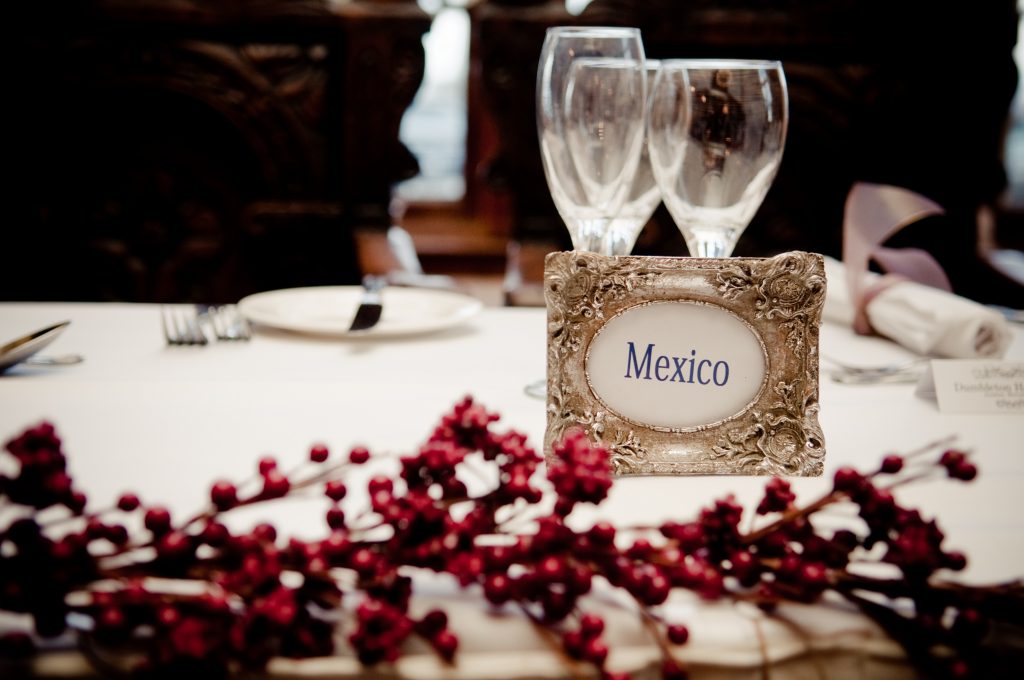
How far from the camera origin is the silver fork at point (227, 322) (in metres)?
1.01

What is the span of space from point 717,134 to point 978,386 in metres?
0.31

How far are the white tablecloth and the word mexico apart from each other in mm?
66

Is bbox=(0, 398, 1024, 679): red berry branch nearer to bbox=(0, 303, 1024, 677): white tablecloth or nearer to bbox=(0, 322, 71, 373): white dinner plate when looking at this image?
bbox=(0, 303, 1024, 677): white tablecloth

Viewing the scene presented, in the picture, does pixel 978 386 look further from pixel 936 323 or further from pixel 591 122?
pixel 591 122

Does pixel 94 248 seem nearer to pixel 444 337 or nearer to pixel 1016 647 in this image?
pixel 444 337

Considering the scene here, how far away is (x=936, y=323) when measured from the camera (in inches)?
39.3

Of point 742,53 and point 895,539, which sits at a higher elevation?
point 742,53

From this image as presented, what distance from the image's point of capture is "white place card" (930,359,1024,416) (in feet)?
2.66

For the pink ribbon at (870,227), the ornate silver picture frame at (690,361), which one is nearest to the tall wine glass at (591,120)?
the ornate silver picture frame at (690,361)

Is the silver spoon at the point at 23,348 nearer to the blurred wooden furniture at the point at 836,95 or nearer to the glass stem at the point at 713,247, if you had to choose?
the glass stem at the point at 713,247

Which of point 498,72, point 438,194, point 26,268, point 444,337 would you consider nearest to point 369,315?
point 444,337

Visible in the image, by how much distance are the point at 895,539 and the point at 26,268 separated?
95.9 inches

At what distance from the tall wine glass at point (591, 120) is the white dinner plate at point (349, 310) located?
0.30m

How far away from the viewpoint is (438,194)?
179 inches
